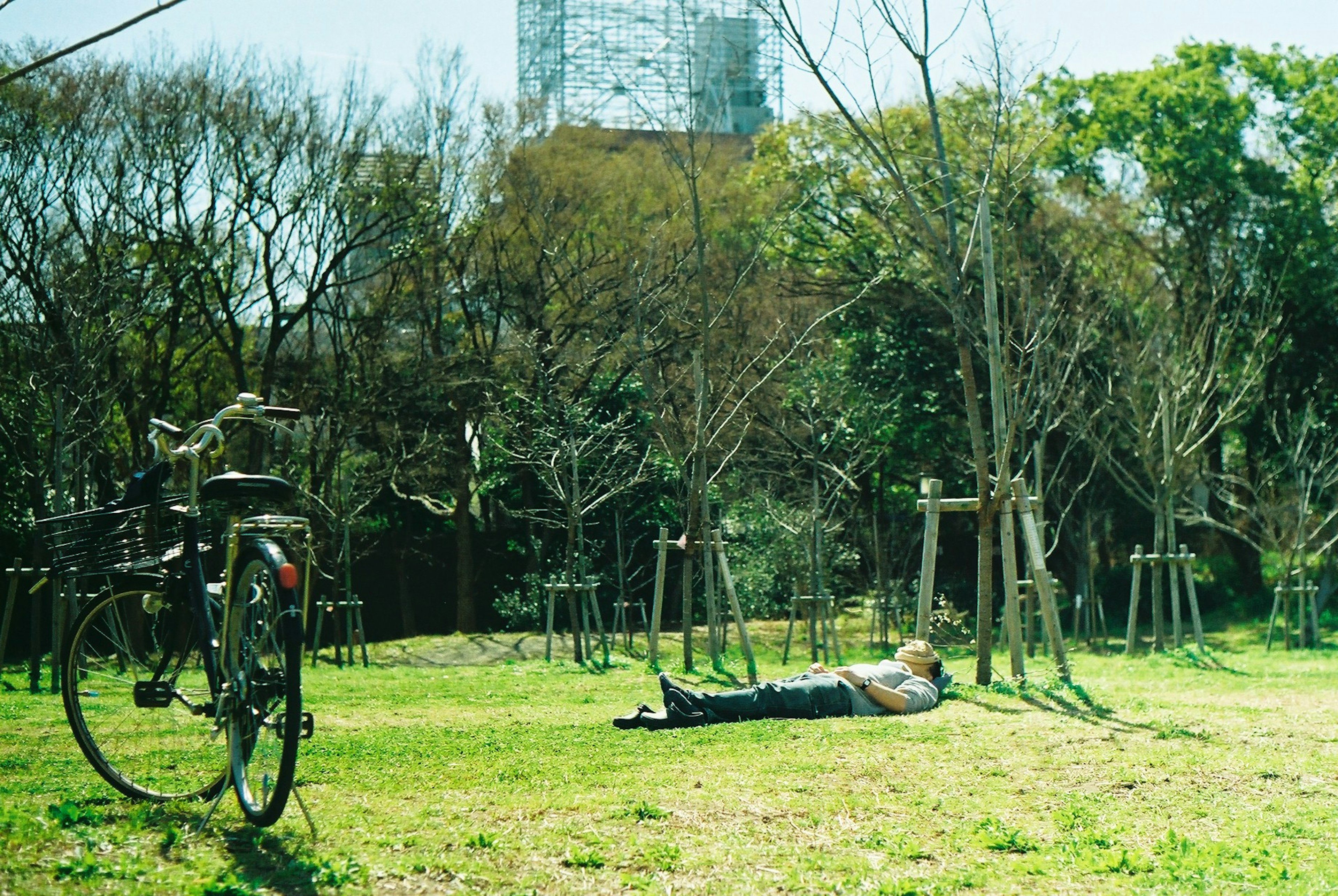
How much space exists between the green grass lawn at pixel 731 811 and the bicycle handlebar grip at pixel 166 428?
1391 mm

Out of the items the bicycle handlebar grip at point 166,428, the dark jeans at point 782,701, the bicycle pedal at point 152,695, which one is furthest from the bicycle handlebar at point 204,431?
the dark jeans at point 782,701

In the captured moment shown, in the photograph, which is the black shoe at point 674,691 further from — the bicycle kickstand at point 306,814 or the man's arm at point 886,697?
the bicycle kickstand at point 306,814

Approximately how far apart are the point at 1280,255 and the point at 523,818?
23.4 meters

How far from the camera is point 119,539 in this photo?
5062 mm

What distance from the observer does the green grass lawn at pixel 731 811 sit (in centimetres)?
409

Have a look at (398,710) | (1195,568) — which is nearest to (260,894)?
(398,710)

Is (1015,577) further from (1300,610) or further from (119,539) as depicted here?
(1300,610)

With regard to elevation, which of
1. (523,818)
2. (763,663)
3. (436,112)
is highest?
(436,112)

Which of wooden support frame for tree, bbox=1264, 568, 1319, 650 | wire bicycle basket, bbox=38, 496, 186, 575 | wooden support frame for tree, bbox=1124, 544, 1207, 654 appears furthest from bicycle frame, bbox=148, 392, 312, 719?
wooden support frame for tree, bbox=1264, 568, 1319, 650

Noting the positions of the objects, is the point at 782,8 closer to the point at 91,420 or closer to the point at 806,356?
the point at 91,420

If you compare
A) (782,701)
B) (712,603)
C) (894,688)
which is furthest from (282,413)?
(712,603)

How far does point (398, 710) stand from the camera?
911cm

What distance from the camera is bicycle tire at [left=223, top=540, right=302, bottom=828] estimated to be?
4.30 m

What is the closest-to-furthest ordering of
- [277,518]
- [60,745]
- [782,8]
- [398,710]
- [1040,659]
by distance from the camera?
[277,518] → [60,745] → [398,710] → [782,8] → [1040,659]
